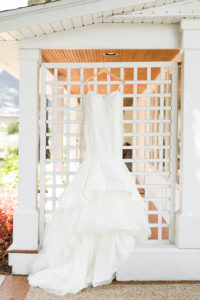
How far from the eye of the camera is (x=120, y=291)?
9.79 feet

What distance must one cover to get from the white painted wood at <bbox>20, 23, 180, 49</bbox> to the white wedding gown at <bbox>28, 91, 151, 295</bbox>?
58cm

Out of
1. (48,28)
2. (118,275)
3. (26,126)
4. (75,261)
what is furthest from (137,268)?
(48,28)

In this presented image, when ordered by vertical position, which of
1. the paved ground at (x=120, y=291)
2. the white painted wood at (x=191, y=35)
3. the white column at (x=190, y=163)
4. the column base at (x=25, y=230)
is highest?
the white painted wood at (x=191, y=35)

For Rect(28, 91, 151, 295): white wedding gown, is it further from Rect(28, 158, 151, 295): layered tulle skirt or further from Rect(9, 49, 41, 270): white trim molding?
Rect(9, 49, 41, 270): white trim molding

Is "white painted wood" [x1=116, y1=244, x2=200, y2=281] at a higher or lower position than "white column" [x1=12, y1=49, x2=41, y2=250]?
lower

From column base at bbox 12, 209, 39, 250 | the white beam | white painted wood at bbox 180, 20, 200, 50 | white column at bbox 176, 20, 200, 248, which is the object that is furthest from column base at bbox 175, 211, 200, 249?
the white beam

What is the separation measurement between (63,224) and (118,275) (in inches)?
31.4

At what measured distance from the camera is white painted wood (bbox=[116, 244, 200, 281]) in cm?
322

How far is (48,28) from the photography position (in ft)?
10.3

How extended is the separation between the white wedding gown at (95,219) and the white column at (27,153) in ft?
0.90

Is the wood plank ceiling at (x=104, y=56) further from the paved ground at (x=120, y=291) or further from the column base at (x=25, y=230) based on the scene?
the paved ground at (x=120, y=291)

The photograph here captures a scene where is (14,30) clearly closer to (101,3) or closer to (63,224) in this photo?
(101,3)

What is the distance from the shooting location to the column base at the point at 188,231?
324 centimetres

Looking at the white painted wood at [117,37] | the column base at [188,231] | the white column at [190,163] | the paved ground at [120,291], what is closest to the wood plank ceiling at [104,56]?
the white painted wood at [117,37]
